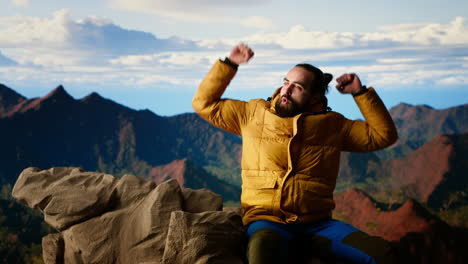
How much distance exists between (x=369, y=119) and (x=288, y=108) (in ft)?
2.39

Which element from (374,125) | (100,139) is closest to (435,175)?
(374,125)

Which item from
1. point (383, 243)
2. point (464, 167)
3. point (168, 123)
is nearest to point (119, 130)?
point (168, 123)

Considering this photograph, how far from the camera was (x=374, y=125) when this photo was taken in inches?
148

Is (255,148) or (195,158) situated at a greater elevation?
(255,148)

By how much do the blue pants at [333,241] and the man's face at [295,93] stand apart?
971mm

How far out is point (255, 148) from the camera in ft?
12.5

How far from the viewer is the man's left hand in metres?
3.78

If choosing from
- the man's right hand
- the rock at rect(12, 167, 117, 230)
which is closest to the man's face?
the man's right hand

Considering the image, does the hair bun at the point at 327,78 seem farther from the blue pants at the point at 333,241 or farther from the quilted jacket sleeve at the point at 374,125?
the blue pants at the point at 333,241

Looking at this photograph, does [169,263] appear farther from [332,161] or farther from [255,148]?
[332,161]

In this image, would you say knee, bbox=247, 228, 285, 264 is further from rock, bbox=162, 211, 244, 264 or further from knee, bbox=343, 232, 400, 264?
knee, bbox=343, 232, 400, 264

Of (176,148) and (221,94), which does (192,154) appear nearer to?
(176,148)

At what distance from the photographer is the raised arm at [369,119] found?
12.3 ft

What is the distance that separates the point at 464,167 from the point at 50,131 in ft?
57.3
